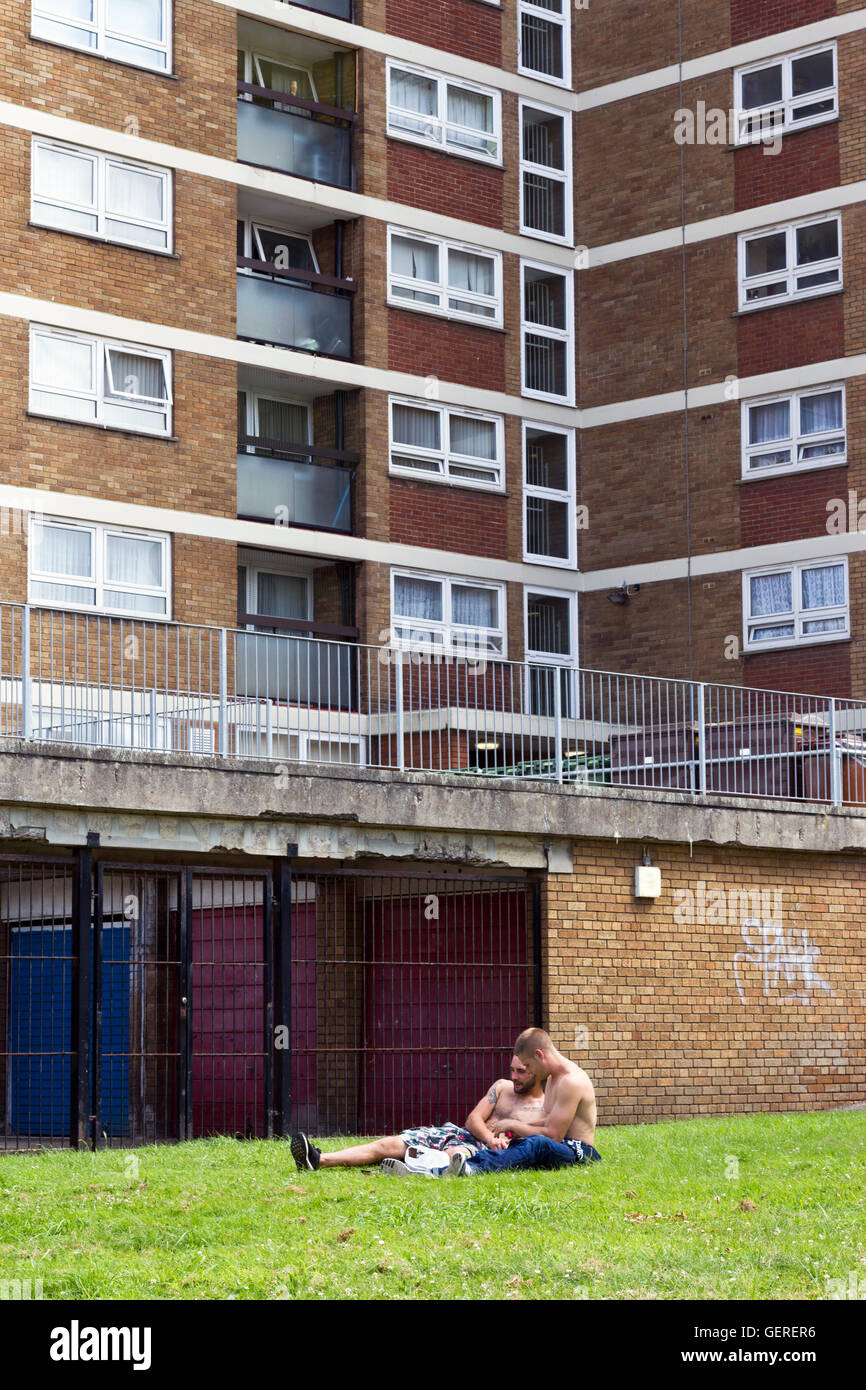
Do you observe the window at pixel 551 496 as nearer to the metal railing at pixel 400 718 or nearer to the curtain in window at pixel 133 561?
the metal railing at pixel 400 718

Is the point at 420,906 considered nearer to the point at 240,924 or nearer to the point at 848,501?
the point at 240,924

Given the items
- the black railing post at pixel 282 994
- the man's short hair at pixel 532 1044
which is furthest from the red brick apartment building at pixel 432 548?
the man's short hair at pixel 532 1044

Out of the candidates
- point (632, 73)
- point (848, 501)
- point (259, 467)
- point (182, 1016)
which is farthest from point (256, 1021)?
point (632, 73)

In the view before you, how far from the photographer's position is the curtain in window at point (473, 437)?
2998 cm

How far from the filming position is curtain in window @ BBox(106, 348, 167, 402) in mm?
25969

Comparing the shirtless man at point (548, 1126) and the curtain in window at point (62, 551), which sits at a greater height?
the curtain in window at point (62, 551)

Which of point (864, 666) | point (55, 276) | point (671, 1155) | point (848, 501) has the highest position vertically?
point (55, 276)

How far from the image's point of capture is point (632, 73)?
31734 millimetres

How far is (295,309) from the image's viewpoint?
Result: 2858 centimetres

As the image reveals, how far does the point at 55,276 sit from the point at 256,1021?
1121cm

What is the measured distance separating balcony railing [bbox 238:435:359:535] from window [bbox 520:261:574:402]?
4.34 metres

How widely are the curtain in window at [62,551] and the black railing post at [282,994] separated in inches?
387

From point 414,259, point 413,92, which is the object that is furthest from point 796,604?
point 413,92
